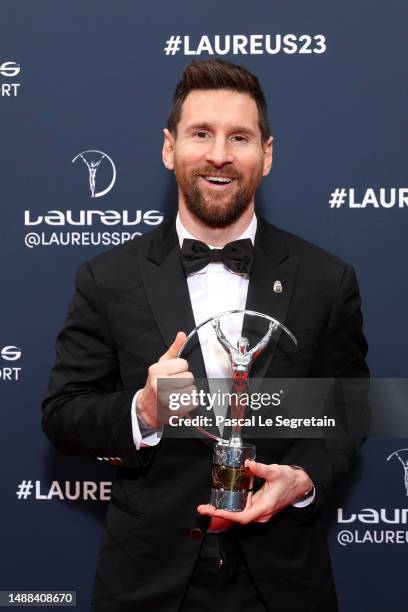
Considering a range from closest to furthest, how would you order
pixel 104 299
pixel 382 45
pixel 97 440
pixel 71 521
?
pixel 97 440 → pixel 104 299 → pixel 382 45 → pixel 71 521

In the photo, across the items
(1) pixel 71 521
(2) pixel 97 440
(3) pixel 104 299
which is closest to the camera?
(2) pixel 97 440

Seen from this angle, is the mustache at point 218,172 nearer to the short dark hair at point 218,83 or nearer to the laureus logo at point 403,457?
the short dark hair at point 218,83

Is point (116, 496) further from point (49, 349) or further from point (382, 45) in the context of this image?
point (382, 45)

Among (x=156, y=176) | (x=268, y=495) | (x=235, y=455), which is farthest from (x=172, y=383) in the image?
(x=156, y=176)

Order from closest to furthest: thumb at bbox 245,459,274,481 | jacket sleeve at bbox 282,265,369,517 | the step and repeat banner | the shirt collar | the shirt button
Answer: thumb at bbox 245,459,274,481
the shirt button
jacket sleeve at bbox 282,265,369,517
the shirt collar
the step and repeat banner

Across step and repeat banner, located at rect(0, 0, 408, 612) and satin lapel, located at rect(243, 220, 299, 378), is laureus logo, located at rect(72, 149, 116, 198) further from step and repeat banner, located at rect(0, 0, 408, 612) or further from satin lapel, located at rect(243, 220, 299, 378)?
satin lapel, located at rect(243, 220, 299, 378)

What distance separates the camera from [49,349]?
2172mm

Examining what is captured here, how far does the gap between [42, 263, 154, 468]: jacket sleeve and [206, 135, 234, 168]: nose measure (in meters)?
0.37

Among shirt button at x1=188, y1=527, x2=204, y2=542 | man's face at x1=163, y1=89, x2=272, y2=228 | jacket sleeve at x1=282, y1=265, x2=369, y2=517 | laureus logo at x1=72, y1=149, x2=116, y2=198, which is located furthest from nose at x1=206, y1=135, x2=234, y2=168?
shirt button at x1=188, y1=527, x2=204, y2=542

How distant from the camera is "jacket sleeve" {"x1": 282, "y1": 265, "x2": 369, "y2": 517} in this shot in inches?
62.7

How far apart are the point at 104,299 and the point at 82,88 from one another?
79cm

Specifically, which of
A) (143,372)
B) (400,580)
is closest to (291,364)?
(143,372)

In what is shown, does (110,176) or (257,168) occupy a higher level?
(110,176)

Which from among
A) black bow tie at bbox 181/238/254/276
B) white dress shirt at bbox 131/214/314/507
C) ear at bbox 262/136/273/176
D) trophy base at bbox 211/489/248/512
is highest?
ear at bbox 262/136/273/176
